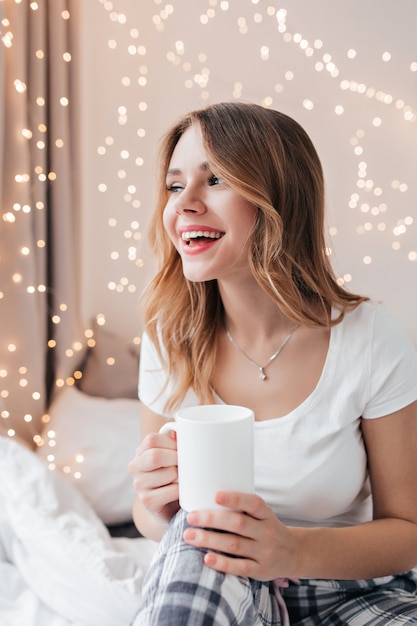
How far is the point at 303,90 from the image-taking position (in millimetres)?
1497

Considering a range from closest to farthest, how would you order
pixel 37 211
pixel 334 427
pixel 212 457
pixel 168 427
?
1. pixel 212 457
2. pixel 168 427
3. pixel 334 427
4. pixel 37 211

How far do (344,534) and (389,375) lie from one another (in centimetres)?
24

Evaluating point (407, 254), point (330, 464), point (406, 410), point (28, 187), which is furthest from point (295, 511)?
point (28, 187)

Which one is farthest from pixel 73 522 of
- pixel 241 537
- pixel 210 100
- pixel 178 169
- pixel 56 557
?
pixel 210 100

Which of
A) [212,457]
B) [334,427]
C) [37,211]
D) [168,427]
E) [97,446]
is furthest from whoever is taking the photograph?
[37,211]

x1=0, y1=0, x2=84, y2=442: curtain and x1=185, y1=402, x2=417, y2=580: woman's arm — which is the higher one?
x1=0, y1=0, x2=84, y2=442: curtain

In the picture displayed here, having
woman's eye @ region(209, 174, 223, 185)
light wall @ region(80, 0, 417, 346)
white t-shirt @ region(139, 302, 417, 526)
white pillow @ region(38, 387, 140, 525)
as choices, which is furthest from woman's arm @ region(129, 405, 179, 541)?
light wall @ region(80, 0, 417, 346)

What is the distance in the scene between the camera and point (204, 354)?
1.07 meters

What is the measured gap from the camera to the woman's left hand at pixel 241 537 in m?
0.68

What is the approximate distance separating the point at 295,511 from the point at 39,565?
1.59 feet

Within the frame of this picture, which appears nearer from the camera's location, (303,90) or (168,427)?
(168,427)

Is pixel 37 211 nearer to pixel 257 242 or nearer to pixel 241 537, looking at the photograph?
pixel 257 242

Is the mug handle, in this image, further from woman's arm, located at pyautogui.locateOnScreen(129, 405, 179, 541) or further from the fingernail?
the fingernail

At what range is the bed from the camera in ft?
3.42
